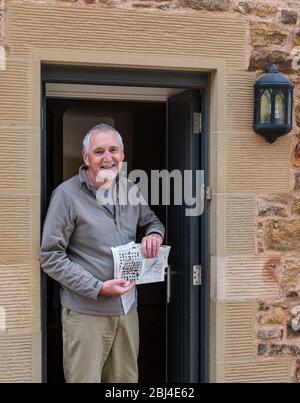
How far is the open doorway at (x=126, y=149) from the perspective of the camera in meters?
4.78

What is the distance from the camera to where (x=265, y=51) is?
393 cm

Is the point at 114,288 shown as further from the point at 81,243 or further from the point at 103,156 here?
the point at 103,156

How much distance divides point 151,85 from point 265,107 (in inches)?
29.5

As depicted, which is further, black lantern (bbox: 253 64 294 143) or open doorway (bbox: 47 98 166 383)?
open doorway (bbox: 47 98 166 383)

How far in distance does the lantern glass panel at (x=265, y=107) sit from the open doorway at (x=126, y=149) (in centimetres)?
109

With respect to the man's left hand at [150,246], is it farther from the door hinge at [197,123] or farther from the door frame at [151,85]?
the door hinge at [197,123]

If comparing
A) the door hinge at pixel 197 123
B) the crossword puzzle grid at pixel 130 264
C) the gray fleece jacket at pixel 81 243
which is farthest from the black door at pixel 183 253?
the gray fleece jacket at pixel 81 243

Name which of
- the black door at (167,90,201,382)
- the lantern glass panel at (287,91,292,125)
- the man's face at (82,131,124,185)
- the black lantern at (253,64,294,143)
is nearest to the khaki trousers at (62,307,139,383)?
the black door at (167,90,201,382)

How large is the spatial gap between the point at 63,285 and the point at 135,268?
45 cm

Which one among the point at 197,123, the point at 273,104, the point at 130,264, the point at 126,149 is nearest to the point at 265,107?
the point at 273,104

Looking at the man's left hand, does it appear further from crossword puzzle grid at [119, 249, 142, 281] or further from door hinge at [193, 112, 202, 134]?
door hinge at [193, 112, 202, 134]

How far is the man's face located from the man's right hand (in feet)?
1.97

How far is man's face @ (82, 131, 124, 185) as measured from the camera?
3578 mm
